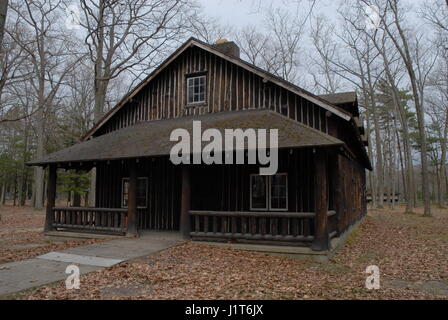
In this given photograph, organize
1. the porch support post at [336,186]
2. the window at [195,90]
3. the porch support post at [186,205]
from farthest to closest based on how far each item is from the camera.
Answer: the window at [195,90] < the porch support post at [336,186] < the porch support post at [186,205]

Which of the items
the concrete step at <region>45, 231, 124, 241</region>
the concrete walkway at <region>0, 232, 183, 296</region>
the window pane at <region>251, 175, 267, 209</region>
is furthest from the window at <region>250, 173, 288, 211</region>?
the concrete step at <region>45, 231, 124, 241</region>

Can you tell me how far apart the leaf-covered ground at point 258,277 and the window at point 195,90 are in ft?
22.2

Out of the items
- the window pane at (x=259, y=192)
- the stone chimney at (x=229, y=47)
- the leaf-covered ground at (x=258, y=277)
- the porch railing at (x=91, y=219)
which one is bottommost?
the leaf-covered ground at (x=258, y=277)

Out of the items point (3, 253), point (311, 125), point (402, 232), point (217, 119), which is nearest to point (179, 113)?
point (217, 119)

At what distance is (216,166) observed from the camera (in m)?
13.5

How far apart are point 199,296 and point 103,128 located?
1309 cm

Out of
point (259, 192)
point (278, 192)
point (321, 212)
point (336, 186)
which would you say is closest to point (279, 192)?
point (278, 192)

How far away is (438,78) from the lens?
1415 inches

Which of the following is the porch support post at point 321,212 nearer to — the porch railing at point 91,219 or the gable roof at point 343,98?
the gable roof at point 343,98

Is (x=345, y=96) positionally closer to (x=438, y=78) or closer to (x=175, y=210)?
(x=175, y=210)

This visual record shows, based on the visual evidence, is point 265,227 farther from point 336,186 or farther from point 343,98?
point 343,98

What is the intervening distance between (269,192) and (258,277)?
16.8 ft

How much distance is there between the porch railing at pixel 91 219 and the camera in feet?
42.7

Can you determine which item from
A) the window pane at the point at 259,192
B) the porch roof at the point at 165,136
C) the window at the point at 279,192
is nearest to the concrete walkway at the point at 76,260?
the porch roof at the point at 165,136
